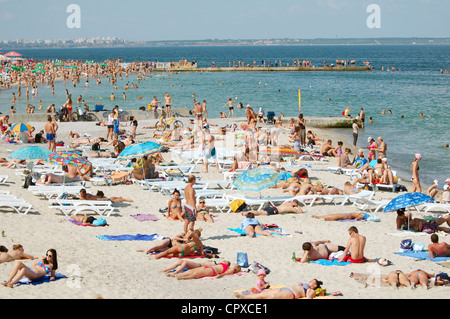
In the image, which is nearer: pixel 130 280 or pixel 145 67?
pixel 130 280

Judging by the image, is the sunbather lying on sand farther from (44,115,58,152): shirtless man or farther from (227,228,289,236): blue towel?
(44,115,58,152): shirtless man

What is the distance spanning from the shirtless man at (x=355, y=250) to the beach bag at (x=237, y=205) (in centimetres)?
364

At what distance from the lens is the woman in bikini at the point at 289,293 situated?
812 cm

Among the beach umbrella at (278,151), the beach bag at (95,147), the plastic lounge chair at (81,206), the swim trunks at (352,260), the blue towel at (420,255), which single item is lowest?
the blue towel at (420,255)

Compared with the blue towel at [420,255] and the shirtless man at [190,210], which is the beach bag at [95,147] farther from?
the blue towel at [420,255]

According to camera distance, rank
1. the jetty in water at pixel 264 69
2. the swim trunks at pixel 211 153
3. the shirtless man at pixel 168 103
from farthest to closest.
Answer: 1. the jetty in water at pixel 264 69
2. the shirtless man at pixel 168 103
3. the swim trunks at pixel 211 153

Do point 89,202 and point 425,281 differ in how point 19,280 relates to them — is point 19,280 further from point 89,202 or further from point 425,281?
point 425,281

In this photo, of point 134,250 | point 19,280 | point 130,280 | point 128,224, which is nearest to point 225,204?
point 128,224

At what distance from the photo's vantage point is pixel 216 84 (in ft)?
192

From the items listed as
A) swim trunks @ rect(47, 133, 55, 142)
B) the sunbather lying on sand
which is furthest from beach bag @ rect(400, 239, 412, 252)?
swim trunks @ rect(47, 133, 55, 142)

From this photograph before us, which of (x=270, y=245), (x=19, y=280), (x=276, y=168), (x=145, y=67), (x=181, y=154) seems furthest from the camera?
(x=145, y=67)

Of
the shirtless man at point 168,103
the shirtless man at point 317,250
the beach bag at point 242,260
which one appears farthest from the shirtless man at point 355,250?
the shirtless man at point 168,103

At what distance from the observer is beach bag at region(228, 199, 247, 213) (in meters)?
13.2

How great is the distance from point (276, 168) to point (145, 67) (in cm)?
6442
